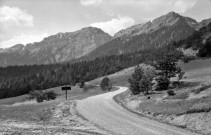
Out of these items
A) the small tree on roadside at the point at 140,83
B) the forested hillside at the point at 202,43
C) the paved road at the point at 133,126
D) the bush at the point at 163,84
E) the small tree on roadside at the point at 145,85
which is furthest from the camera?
the forested hillside at the point at 202,43

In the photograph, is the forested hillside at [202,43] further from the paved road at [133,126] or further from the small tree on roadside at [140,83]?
the paved road at [133,126]

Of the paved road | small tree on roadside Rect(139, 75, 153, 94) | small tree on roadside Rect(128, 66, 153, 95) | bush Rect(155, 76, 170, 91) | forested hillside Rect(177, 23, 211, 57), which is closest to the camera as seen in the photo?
the paved road

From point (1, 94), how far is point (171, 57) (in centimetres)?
17664

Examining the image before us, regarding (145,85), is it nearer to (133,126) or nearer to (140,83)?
(140,83)

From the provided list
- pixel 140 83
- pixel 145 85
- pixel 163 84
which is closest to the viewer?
pixel 145 85

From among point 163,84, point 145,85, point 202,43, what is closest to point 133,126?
point 145,85

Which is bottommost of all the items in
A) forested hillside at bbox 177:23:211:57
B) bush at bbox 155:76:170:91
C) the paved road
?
the paved road

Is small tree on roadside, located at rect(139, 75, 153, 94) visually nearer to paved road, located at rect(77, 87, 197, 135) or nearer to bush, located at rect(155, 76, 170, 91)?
bush, located at rect(155, 76, 170, 91)

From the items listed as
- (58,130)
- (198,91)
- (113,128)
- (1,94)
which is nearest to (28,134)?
(58,130)

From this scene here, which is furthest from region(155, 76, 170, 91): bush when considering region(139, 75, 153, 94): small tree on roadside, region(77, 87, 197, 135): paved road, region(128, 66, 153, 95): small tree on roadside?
region(77, 87, 197, 135): paved road

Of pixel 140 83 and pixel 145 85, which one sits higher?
pixel 140 83

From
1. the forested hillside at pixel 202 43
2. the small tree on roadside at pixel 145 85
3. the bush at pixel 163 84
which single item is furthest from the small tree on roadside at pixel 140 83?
the forested hillside at pixel 202 43

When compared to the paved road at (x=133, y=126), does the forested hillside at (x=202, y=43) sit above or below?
above

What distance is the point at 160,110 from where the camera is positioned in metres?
26.4
